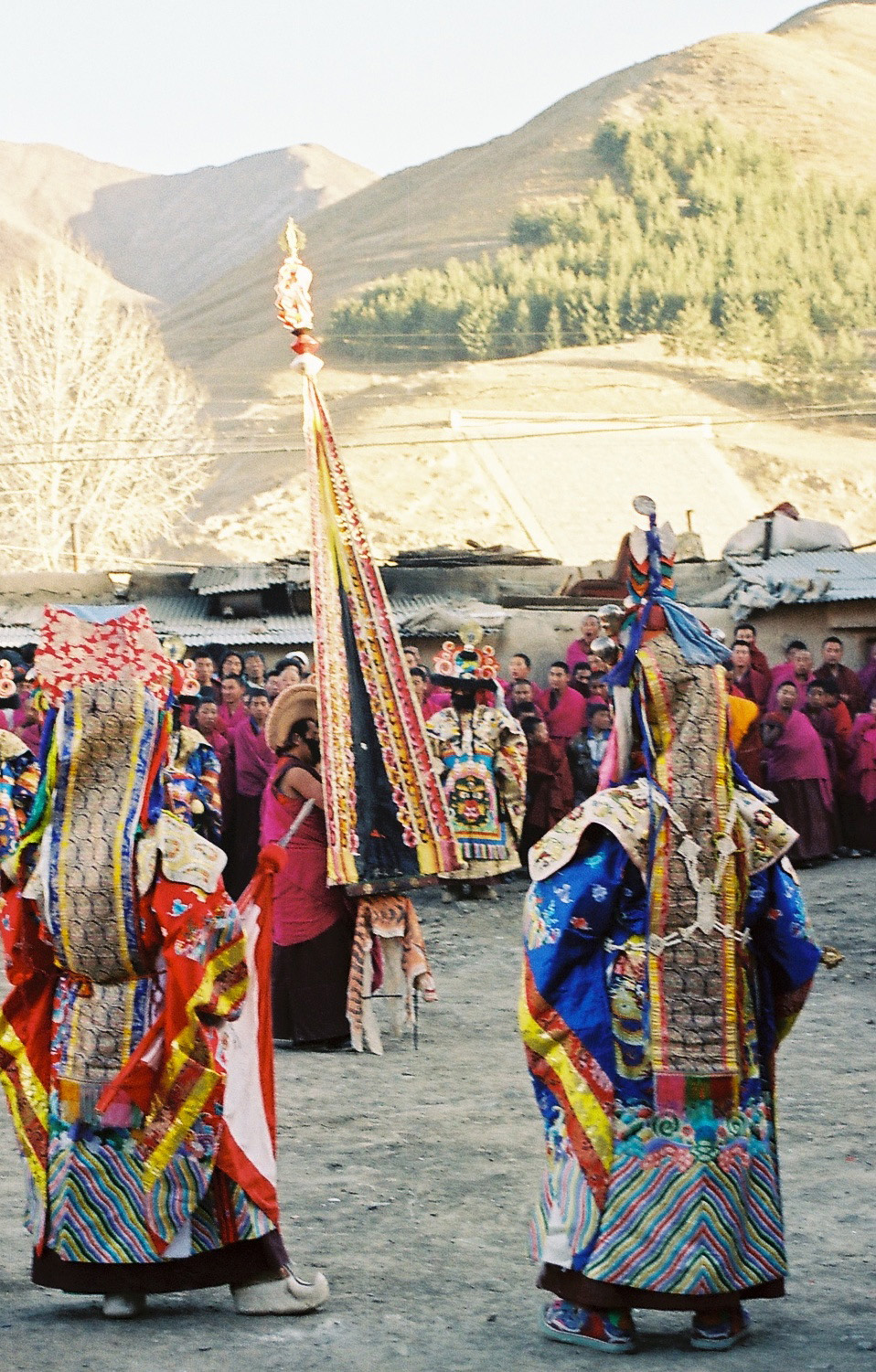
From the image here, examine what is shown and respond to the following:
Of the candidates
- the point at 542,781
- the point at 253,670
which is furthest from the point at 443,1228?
the point at 253,670

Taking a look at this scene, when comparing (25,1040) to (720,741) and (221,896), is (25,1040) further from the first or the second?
(720,741)

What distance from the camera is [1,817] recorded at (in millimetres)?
5438

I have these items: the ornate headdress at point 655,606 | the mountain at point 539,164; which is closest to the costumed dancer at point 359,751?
the ornate headdress at point 655,606

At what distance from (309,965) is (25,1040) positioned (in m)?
3.63

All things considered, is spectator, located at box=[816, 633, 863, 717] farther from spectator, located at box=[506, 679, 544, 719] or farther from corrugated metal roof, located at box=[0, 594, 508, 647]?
corrugated metal roof, located at box=[0, 594, 508, 647]

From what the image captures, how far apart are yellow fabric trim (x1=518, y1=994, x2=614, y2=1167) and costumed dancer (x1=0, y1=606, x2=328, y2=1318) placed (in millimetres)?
733

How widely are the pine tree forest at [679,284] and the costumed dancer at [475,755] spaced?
48.0 meters

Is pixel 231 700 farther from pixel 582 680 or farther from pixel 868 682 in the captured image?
pixel 868 682

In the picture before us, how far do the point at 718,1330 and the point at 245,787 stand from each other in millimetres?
8205

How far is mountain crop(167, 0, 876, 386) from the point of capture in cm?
7181

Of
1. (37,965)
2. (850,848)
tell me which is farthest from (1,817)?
(850,848)

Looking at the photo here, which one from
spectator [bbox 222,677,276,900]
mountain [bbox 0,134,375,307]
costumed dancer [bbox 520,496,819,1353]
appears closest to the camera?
costumed dancer [bbox 520,496,819,1353]

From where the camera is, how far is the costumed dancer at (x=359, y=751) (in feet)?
27.1

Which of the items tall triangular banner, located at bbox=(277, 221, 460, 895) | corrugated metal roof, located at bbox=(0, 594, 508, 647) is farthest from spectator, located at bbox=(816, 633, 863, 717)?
A: tall triangular banner, located at bbox=(277, 221, 460, 895)
